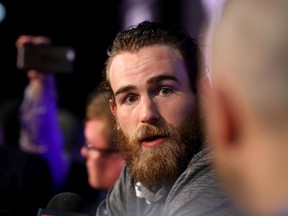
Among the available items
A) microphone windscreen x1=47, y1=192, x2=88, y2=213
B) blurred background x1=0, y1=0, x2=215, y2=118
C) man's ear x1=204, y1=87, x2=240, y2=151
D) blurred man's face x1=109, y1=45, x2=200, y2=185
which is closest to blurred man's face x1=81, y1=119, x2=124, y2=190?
blurred man's face x1=109, y1=45, x2=200, y2=185

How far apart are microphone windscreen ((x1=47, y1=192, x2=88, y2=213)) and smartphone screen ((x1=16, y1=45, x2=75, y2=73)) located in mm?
887

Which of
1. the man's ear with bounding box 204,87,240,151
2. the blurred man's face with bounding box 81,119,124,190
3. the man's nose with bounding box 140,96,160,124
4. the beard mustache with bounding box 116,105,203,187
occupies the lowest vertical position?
the blurred man's face with bounding box 81,119,124,190

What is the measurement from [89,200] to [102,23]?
161 inches

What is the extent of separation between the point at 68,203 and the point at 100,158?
3.89ft

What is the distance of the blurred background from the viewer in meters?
6.19

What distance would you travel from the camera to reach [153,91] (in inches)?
71.3

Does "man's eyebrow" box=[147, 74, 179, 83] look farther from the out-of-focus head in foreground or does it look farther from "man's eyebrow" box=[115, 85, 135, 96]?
the out-of-focus head in foreground

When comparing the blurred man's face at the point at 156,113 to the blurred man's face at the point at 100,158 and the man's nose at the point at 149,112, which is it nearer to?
the man's nose at the point at 149,112

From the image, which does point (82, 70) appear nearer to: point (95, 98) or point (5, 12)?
point (5, 12)

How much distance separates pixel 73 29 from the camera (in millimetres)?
6449

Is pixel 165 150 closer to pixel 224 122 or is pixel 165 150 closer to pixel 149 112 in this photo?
pixel 149 112

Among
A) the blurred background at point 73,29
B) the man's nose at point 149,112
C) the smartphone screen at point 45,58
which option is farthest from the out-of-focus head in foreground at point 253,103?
the blurred background at point 73,29

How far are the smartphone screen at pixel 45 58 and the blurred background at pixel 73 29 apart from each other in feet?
10.8

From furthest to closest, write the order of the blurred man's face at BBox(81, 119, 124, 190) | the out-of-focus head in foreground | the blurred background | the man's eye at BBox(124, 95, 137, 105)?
the blurred background, the blurred man's face at BBox(81, 119, 124, 190), the man's eye at BBox(124, 95, 137, 105), the out-of-focus head in foreground
